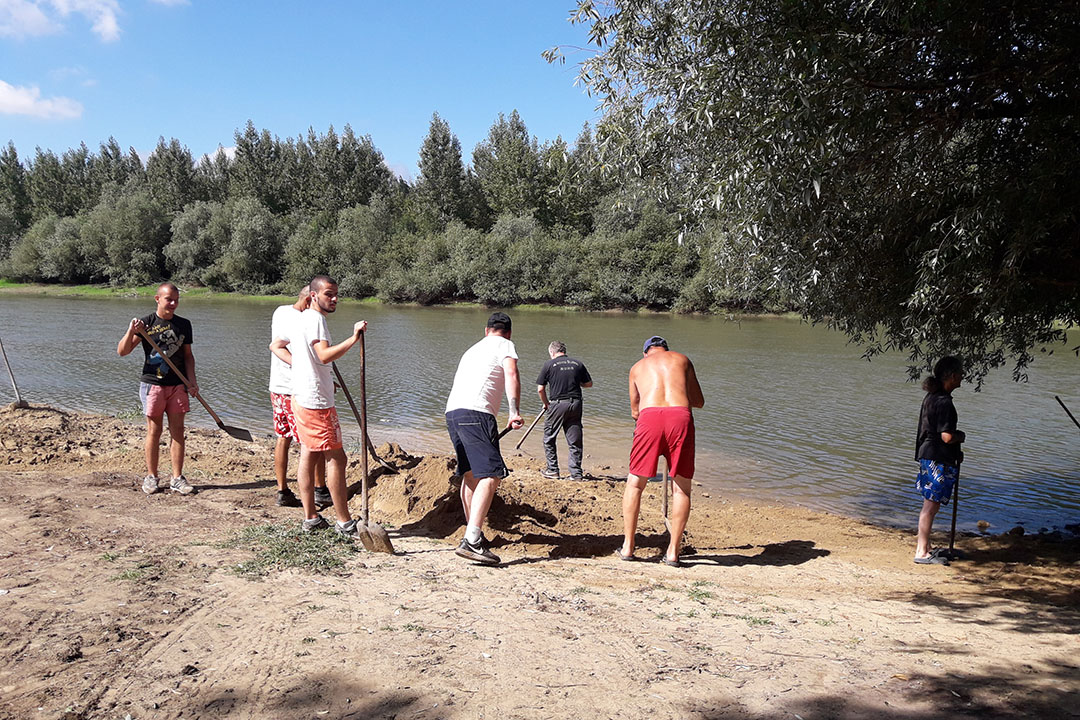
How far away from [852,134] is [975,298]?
192cm

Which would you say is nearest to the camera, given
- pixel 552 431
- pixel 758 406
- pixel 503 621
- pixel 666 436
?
pixel 503 621

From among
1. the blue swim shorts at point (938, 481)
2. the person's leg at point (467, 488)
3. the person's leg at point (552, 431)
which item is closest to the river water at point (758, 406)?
the person's leg at point (552, 431)

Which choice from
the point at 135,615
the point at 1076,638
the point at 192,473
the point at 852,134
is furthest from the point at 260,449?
the point at 1076,638

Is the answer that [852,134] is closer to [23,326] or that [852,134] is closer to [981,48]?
[981,48]

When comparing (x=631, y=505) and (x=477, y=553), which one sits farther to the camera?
(x=631, y=505)

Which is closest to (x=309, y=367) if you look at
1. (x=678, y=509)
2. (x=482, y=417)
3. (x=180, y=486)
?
(x=482, y=417)

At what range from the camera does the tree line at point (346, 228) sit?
2098 inches

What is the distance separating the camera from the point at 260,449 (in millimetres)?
9938

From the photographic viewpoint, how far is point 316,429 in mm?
5672

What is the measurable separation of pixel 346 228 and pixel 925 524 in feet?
207

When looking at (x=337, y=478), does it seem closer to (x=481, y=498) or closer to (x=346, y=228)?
(x=481, y=498)

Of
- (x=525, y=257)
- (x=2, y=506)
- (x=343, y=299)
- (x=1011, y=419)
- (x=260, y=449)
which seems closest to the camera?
(x=2, y=506)

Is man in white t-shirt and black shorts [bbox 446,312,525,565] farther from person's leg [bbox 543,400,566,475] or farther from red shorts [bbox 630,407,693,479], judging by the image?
person's leg [bbox 543,400,566,475]

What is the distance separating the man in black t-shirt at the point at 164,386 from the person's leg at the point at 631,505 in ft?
13.8
